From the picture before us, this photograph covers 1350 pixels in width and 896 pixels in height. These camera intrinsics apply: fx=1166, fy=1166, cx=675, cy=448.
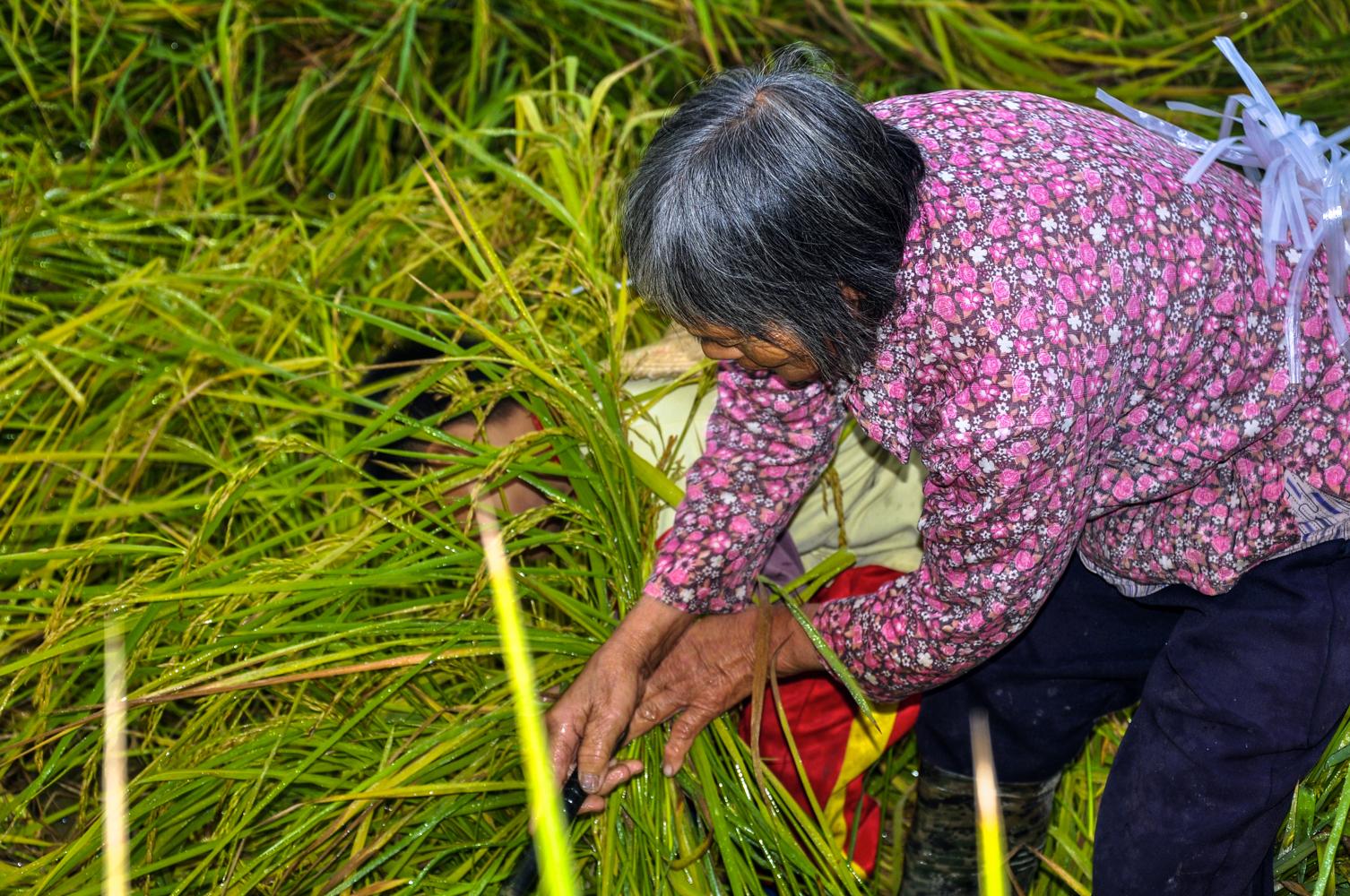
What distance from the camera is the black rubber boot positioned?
159 cm

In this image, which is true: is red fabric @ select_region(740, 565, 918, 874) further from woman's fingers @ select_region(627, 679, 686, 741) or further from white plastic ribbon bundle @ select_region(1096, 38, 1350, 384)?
white plastic ribbon bundle @ select_region(1096, 38, 1350, 384)

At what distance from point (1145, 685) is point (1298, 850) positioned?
10.3 inches

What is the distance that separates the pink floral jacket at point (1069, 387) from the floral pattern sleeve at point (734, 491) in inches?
1.2

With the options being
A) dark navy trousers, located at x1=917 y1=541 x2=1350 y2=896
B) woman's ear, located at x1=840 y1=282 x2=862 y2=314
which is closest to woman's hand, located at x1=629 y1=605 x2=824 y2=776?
dark navy trousers, located at x1=917 y1=541 x2=1350 y2=896

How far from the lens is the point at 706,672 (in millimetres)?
1486

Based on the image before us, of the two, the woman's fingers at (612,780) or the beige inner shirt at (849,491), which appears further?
the beige inner shirt at (849,491)

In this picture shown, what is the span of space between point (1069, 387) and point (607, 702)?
2.25 ft

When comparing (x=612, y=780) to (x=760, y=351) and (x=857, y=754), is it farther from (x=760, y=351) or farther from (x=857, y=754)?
(x=760, y=351)

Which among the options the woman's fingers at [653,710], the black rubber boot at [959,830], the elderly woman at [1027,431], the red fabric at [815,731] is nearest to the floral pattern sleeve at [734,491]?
the elderly woman at [1027,431]

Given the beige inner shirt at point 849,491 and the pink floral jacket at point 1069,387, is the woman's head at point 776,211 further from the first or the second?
the beige inner shirt at point 849,491

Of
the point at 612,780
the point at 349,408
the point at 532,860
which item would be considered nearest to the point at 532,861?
the point at 532,860

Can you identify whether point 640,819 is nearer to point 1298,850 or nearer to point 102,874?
point 102,874

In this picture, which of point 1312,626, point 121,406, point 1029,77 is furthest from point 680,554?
point 1029,77

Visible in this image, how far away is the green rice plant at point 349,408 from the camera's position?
1.46m
